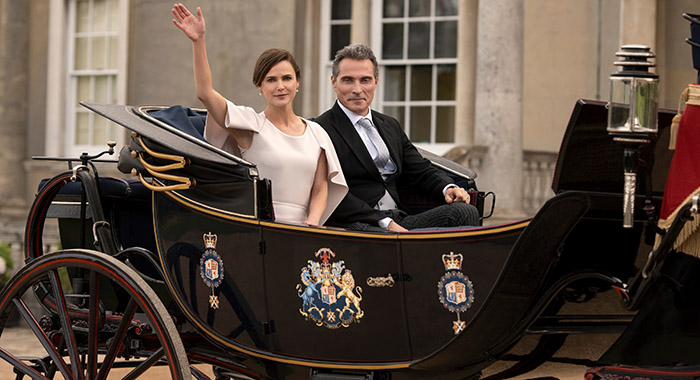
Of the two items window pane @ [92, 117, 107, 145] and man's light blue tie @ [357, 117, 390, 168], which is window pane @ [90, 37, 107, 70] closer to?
window pane @ [92, 117, 107, 145]

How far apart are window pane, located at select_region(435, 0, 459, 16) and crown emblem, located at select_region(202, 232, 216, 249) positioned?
645 centimetres

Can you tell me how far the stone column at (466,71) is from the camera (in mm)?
9523

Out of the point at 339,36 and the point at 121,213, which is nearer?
the point at 121,213

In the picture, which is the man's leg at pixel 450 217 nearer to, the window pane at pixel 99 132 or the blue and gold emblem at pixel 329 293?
the blue and gold emblem at pixel 329 293

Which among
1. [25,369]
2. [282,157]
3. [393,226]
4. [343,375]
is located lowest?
[25,369]

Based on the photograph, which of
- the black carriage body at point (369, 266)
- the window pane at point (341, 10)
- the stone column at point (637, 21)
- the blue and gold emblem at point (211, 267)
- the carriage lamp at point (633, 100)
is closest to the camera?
the carriage lamp at point (633, 100)

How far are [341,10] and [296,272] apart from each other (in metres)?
7.07

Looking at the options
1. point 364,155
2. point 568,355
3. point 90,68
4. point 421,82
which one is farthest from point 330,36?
point 568,355

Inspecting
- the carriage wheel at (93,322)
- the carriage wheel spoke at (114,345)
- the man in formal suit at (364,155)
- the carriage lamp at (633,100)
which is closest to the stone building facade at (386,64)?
the man in formal suit at (364,155)

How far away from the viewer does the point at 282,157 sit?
3951 mm

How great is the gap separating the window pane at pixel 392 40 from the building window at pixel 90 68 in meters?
3.00

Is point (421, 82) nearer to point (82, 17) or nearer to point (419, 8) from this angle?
point (419, 8)

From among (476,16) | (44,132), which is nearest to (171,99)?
(44,132)

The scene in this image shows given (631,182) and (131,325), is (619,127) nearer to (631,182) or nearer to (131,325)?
(631,182)
